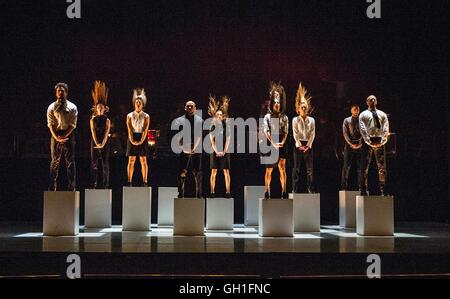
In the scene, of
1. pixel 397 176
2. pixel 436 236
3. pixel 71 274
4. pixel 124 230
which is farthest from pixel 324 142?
pixel 71 274

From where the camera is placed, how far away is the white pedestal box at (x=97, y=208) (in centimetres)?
1132

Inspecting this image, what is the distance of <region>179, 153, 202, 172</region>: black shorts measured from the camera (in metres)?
9.77

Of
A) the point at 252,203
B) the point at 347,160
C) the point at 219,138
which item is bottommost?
the point at 252,203

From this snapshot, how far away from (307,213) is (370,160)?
54.0 inches

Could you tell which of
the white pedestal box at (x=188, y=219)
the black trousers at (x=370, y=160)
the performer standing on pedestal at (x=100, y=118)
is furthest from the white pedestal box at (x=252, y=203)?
the white pedestal box at (x=188, y=219)

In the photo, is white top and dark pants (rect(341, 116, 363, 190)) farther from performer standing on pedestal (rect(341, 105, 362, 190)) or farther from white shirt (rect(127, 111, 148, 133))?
white shirt (rect(127, 111, 148, 133))

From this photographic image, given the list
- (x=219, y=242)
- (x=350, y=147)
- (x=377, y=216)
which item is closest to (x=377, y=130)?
(x=377, y=216)

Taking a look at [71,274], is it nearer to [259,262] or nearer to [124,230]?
[259,262]

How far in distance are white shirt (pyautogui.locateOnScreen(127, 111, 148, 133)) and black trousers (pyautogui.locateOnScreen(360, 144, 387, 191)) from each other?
3791mm

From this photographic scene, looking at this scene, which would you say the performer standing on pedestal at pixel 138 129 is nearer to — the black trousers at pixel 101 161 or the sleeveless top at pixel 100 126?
the sleeveless top at pixel 100 126

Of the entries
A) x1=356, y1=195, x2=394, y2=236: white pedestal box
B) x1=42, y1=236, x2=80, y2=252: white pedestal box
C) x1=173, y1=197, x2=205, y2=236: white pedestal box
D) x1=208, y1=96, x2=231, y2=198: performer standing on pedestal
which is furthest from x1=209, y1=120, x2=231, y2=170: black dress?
x1=42, y1=236, x2=80, y2=252: white pedestal box

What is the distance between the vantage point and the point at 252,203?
1228cm

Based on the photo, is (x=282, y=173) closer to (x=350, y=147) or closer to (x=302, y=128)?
(x=302, y=128)

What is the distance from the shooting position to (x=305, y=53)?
43.4 ft
